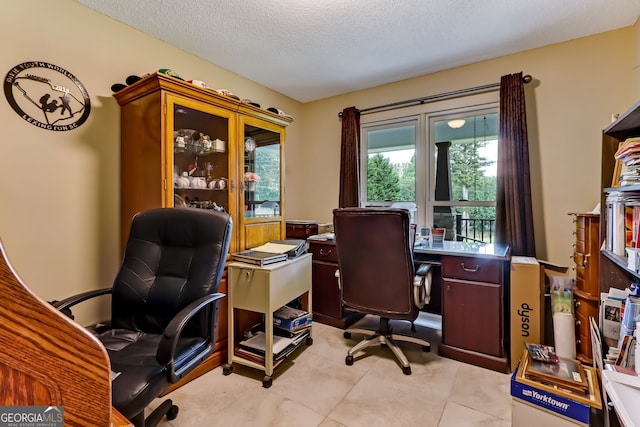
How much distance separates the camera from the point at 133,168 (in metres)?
1.93

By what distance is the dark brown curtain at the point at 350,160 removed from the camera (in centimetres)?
319

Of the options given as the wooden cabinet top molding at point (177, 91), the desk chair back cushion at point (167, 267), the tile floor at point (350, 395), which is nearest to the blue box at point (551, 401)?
the tile floor at point (350, 395)

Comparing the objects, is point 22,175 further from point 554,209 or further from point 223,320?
point 554,209

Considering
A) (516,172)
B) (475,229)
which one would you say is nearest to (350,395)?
(475,229)

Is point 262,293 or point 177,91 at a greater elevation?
point 177,91

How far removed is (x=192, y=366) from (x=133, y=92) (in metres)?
1.67

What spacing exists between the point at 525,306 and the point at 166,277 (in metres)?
2.25

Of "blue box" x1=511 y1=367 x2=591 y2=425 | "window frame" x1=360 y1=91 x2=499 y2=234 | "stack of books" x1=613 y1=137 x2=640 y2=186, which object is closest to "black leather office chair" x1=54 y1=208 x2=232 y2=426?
"blue box" x1=511 y1=367 x2=591 y2=425

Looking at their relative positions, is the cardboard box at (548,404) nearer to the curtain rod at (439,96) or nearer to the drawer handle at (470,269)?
the drawer handle at (470,269)

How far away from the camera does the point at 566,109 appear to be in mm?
2320

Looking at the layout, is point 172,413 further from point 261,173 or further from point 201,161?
point 261,173

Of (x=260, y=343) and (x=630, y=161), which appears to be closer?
(x=630, y=161)

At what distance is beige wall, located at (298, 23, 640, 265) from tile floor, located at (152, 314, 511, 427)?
1.33m

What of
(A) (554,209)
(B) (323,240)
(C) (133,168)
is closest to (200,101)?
(C) (133,168)
